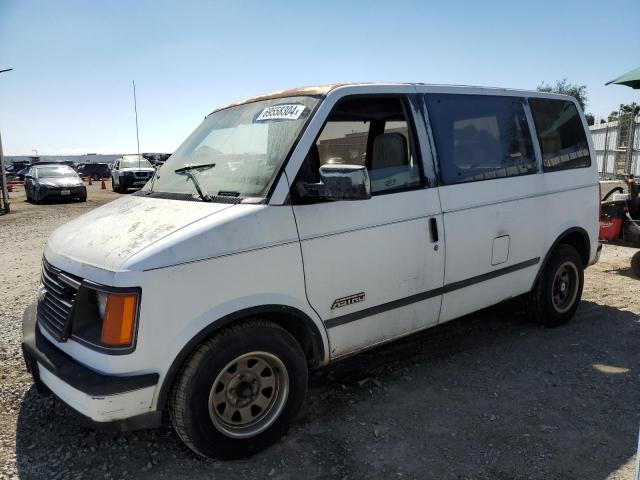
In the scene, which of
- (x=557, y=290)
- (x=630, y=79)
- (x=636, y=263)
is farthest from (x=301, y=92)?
(x=630, y=79)

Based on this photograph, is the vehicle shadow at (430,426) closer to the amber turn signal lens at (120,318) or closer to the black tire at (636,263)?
the amber turn signal lens at (120,318)

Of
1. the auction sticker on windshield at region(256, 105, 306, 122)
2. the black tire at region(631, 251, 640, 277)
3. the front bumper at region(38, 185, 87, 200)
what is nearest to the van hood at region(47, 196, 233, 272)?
the auction sticker on windshield at region(256, 105, 306, 122)

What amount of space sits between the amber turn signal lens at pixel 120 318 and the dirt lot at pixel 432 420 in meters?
0.88

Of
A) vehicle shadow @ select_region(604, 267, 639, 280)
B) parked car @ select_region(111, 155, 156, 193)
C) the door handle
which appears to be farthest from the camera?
parked car @ select_region(111, 155, 156, 193)

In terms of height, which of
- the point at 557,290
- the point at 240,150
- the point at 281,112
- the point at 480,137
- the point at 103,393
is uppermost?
the point at 281,112

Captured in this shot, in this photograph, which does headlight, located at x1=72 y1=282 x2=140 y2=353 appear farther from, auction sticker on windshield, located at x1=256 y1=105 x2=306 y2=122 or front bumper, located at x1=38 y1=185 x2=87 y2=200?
front bumper, located at x1=38 y1=185 x2=87 y2=200

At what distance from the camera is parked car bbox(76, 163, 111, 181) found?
41.5m

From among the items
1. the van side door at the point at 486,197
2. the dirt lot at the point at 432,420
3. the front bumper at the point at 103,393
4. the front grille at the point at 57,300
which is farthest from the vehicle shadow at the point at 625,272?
the front grille at the point at 57,300

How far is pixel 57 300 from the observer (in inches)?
108

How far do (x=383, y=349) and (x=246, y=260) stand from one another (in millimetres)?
2112

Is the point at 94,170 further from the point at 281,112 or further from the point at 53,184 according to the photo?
the point at 281,112

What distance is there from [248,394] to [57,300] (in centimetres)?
119

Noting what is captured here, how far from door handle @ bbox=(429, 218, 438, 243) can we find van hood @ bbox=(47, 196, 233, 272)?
1441mm

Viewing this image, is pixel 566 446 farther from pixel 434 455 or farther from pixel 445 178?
pixel 445 178
